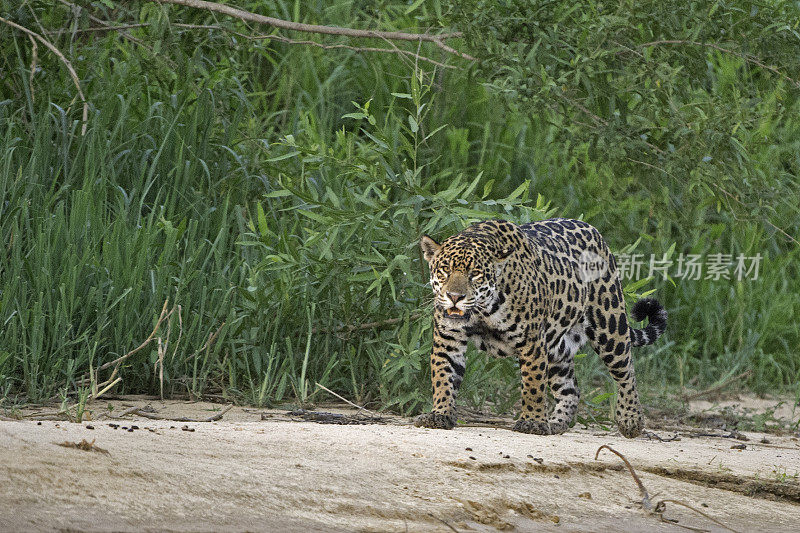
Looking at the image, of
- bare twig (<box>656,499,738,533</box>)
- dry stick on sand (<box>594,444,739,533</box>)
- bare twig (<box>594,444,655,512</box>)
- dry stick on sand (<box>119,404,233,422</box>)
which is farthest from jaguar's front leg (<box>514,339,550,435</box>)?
dry stick on sand (<box>119,404,233,422</box>)

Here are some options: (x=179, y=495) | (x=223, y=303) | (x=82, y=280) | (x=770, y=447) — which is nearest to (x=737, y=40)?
(x=770, y=447)

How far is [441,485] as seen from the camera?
356cm

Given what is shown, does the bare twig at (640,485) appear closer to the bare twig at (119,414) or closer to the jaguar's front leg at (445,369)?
the jaguar's front leg at (445,369)

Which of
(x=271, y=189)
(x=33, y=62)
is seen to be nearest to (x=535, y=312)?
(x=271, y=189)

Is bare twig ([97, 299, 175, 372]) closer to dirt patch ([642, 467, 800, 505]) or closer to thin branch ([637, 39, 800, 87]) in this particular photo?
dirt patch ([642, 467, 800, 505])

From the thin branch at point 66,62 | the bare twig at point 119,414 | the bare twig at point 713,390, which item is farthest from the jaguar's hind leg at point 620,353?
the thin branch at point 66,62

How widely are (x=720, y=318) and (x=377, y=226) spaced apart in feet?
13.7

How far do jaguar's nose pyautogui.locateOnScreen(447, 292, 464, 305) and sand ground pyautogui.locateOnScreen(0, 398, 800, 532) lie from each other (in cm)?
57

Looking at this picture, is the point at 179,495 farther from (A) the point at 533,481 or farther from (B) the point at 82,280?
(B) the point at 82,280

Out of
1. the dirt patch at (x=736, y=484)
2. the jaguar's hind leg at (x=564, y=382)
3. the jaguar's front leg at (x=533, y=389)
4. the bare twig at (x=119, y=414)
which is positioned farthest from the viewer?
the jaguar's hind leg at (x=564, y=382)

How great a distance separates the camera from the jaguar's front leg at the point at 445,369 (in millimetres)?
4816

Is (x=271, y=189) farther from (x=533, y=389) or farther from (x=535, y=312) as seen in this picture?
(x=533, y=389)

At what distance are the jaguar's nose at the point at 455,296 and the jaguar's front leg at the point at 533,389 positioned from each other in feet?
1.41

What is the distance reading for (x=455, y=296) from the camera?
464cm
